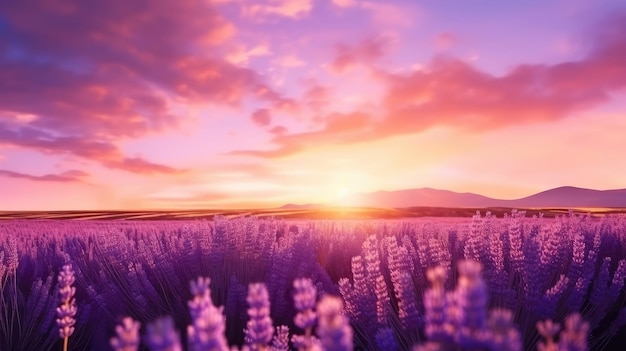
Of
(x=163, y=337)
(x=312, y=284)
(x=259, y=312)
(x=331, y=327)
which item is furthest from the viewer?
(x=312, y=284)

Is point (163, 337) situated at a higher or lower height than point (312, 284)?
higher

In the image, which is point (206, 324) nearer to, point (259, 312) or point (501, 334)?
point (259, 312)

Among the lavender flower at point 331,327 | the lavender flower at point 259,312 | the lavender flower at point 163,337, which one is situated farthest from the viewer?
Result: the lavender flower at point 259,312

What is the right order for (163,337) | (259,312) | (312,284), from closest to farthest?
(163,337) < (259,312) < (312,284)

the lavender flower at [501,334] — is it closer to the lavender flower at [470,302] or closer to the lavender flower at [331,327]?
the lavender flower at [470,302]

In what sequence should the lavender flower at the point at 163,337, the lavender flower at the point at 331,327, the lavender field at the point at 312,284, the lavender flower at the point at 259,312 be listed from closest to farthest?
1. the lavender flower at the point at 163,337
2. the lavender flower at the point at 331,327
3. the lavender flower at the point at 259,312
4. the lavender field at the point at 312,284

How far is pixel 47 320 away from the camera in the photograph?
4922 millimetres

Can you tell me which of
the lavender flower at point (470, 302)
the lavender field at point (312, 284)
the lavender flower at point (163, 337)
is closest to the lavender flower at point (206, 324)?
the lavender flower at point (163, 337)

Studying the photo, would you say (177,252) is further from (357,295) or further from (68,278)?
(68,278)

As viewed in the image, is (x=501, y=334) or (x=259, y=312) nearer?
(x=501, y=334)

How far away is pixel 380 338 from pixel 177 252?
11.1ft

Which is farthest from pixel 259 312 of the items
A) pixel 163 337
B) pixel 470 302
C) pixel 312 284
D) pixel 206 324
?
pixel 312 284

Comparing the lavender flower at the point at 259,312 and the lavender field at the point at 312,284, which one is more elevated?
the lavender flower at the point at 259,312

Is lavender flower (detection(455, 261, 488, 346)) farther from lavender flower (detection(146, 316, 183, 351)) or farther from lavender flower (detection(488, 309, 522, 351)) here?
lavender flower (detection(146, 316, 183, 351))
